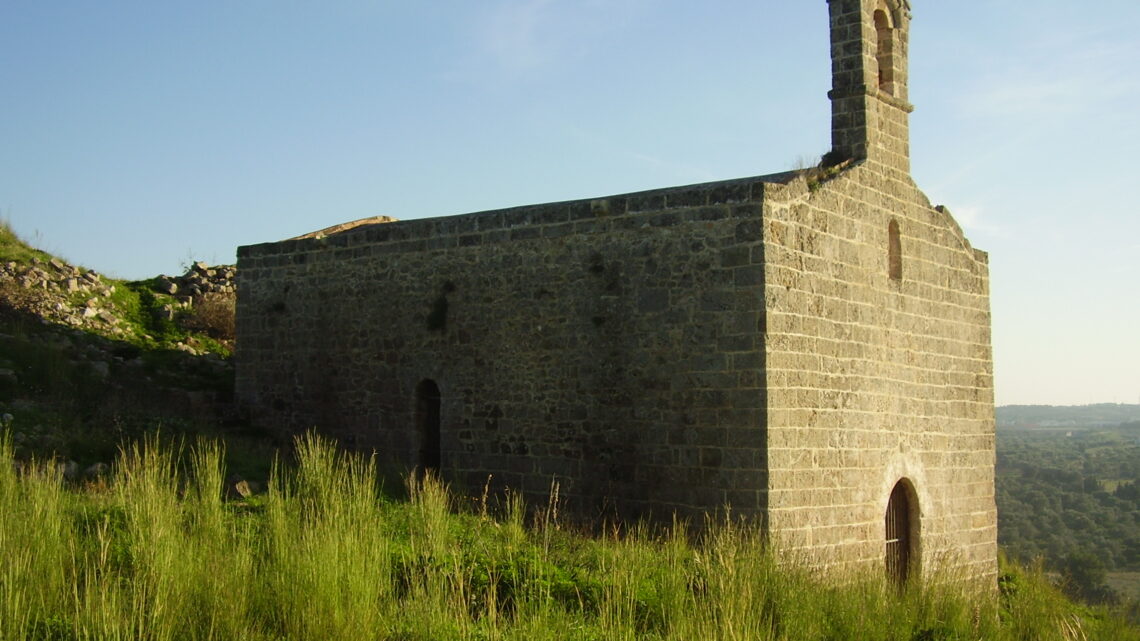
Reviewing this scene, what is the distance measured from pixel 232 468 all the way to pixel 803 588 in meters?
7.41

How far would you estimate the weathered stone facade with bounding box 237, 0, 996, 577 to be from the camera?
1175 centimetres

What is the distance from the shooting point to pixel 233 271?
22.2m

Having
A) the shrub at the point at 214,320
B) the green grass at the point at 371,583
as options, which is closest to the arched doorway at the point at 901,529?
the green grass at the point at 371,583

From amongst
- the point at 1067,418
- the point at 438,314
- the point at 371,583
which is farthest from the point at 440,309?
the point at 1067,418

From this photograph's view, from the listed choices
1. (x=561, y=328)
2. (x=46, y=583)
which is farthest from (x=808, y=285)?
(x=46, y=583)

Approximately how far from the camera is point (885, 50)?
46.8ft

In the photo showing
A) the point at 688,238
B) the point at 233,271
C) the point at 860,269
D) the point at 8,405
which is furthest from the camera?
the point at 233,271

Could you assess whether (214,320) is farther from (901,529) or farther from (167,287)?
(901,529)

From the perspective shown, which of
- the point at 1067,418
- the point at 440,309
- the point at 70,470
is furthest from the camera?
the point at 1067,418

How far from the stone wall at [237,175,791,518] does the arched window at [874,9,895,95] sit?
2.82 meters

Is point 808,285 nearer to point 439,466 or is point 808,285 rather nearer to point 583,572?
point 583,572

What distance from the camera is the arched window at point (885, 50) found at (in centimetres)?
1415

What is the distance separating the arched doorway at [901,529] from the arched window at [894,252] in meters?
2.60

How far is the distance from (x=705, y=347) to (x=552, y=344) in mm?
2150
